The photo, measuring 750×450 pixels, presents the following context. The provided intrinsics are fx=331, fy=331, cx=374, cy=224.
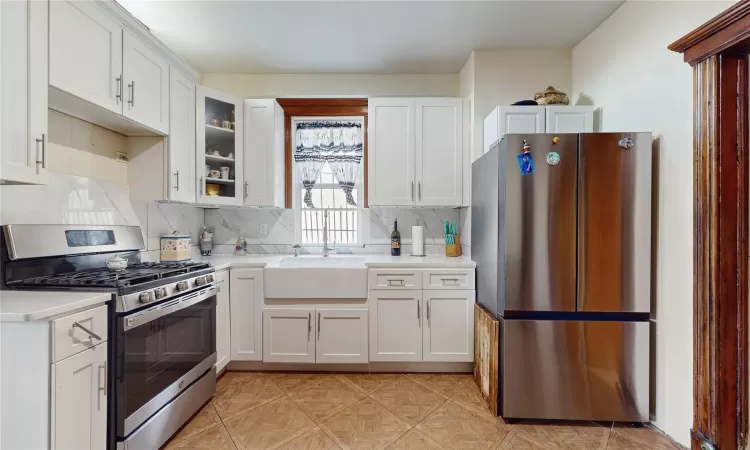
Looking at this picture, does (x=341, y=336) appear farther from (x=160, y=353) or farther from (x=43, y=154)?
(x=43, y=154)

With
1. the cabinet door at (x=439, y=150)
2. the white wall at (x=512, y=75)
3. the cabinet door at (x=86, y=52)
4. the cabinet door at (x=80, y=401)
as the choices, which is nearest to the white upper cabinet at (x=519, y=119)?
the white wall at (x=512, y=75)

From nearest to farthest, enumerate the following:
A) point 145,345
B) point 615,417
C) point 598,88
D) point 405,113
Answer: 1. point 145,345
2. point 615,417
3. point 598,88
4. point 405,113

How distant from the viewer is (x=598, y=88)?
259 centimetres

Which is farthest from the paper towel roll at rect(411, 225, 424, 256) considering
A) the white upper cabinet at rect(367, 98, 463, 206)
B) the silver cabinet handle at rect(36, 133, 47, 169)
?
the silver cabinet handle at rect(36, 133, 47, 169)

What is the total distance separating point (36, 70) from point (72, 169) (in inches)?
28.7

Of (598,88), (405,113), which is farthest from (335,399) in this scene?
(598,88)

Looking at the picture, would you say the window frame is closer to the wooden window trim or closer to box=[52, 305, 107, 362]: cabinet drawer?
the wooden window trim

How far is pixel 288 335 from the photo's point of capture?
2.73 m

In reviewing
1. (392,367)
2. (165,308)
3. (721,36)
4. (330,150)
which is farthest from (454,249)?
(165,308)

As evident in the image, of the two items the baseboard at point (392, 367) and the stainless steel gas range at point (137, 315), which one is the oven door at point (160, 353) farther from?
the baseboard at point (392, 367)

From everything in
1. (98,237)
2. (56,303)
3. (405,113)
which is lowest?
(56,303)

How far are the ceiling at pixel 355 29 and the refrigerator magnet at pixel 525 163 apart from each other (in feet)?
3.71

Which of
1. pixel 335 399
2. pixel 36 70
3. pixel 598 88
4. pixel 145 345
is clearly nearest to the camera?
pixel 36 70

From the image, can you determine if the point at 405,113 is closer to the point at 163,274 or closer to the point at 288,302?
the point at 288,302
